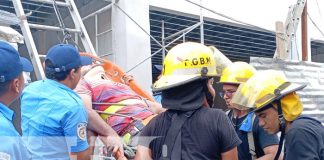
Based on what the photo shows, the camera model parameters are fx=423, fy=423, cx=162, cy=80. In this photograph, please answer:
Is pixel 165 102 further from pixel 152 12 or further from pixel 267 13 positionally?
pixel 267 13

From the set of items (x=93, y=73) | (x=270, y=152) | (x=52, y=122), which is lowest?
(x=270, y=152)

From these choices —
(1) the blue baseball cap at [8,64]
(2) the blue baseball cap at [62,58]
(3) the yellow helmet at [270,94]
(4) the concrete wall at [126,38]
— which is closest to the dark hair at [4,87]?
(1) the blue baseball cap at [8,64]

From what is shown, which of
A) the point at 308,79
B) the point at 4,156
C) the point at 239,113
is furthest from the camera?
the point at 308,79

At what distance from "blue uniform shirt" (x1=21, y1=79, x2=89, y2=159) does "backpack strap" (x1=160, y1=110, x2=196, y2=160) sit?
2.09ft

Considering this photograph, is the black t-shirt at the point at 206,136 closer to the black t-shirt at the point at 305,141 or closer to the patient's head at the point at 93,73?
the black t-shirt at the point at 305,141

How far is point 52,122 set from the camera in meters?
2.40

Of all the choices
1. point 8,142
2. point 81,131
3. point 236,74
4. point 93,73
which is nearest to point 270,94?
point 236,74

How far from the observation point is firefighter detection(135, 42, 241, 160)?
1963 mm

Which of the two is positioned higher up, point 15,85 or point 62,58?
point 62,58

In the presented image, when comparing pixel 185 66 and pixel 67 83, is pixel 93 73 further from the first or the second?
pixel 185 66

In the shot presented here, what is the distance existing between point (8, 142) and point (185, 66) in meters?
0.90

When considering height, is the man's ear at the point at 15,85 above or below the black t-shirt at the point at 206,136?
above

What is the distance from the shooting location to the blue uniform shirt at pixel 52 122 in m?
2.41

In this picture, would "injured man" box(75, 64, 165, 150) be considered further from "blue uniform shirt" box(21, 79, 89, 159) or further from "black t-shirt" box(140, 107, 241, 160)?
"black t-shirt" box(140, 107, 241, 160)
